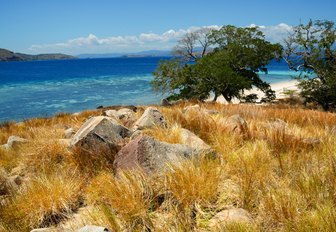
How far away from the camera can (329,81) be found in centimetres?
2144

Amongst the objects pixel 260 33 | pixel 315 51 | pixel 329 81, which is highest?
pixel 260 33

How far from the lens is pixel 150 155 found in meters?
4.72

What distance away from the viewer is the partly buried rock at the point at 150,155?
4.62 metres

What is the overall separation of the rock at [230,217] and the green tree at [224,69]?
19.8m

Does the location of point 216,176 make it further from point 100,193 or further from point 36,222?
point 36,222

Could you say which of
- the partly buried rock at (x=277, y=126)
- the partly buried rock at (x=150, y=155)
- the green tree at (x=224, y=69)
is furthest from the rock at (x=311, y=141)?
the green tree at (x=224, y=69)

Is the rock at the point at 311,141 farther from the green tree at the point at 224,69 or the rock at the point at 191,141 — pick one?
the green tree at the point at 224,69

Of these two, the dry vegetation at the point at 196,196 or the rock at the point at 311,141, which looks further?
the rock at the point at 311,141

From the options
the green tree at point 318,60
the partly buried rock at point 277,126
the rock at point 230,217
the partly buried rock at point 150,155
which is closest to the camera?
the rock at point 230,217

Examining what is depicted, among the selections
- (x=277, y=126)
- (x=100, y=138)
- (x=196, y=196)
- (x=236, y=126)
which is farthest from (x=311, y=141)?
(x=100, y=138)

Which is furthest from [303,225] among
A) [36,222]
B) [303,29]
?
[303,29]

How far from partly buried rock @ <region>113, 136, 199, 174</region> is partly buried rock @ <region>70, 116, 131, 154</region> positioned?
84cm

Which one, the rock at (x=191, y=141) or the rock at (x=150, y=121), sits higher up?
the rock at (x=150, y=121)

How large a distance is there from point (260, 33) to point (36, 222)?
85.8ft
